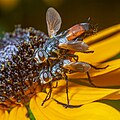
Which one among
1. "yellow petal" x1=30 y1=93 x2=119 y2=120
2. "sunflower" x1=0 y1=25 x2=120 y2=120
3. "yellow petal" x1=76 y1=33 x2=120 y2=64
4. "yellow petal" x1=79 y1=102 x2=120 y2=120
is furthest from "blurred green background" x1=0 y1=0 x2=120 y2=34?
"yellow petal" x1=79 y1=102 x2=120 y2=120

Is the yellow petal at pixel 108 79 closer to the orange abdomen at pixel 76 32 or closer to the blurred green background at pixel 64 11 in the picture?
the orange abdomen at pixel 76 32

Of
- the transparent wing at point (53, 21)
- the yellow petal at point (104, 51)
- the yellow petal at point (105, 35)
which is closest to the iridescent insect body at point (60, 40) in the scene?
the transparent wing at point (53, 21)

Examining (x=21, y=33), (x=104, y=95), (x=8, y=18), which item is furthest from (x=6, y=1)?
(x=104, y=95)

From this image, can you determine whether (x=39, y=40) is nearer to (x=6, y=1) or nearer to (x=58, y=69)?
(x=58, y=69)

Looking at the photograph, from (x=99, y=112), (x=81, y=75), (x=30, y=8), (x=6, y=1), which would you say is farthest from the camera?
(x=30, y=8)

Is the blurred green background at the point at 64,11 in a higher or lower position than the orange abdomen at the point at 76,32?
higher

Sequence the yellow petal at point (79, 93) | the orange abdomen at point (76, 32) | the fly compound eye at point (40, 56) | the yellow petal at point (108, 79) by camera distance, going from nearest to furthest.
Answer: the yellow petal at point (79, 93)
the orange abdomen at point (76, 32)
the fly compound eye at point (40, 56)
the yellow petal at point (108, 79)

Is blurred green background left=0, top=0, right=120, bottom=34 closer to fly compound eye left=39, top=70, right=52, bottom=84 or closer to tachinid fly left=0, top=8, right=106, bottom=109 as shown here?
tachinid fly left=0, top=8, right=106, bottom=109
